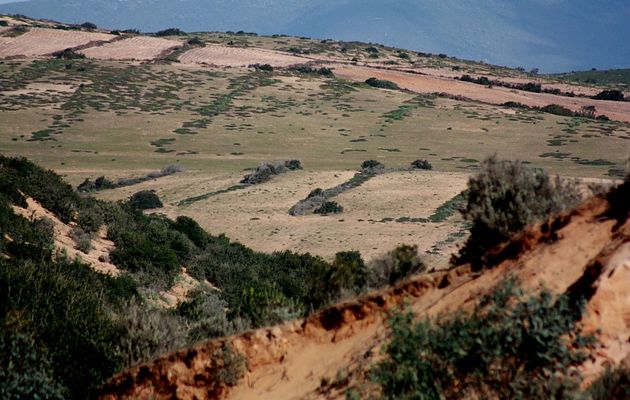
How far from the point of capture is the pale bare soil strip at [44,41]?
87.2 m

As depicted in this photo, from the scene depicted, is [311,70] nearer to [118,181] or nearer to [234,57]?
[234,57]

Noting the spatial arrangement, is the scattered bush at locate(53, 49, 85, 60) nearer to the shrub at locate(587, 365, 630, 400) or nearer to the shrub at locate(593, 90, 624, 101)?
the shrub at locate(593, 90, 624, 101)

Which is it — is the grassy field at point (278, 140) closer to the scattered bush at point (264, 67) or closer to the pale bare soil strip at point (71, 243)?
the scattered bush at point (264, 67)

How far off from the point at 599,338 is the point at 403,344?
1.62 m

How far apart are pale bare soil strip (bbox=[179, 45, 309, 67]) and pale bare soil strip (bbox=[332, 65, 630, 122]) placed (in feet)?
30.7

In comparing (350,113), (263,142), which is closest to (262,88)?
(350,113)

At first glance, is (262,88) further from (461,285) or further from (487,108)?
(461,285)

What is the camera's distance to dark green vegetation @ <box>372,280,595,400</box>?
16.3ft

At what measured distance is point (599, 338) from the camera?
524 cm

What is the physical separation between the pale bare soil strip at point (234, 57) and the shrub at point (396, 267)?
3445 inches

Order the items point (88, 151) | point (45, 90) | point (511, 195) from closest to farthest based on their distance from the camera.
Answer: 1. point (511, 195)
2. point (88, 151)
3. point (45, 90)

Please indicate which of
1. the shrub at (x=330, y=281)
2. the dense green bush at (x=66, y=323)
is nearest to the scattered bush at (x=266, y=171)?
the dense green bush at (x=66, y=323)

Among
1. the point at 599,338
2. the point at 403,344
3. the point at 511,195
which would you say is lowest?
the point at 403,344

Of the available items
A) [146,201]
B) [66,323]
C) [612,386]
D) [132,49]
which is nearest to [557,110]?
[146,201]
